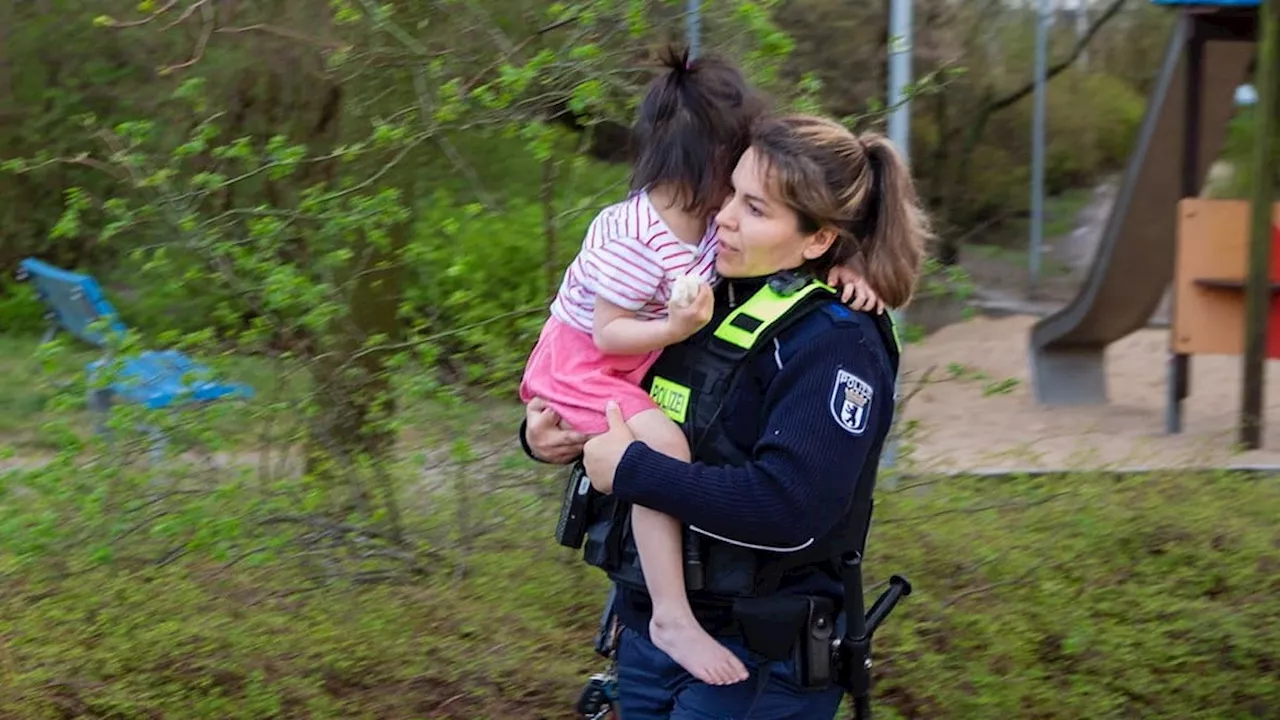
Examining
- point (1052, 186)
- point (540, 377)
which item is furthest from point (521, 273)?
point (1052, 186)

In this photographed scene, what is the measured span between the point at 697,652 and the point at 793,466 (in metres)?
0.36

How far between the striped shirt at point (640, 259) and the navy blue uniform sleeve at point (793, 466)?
0.81 feet

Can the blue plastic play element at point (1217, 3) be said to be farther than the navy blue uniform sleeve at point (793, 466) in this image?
Yes

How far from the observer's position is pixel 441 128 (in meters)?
4.59

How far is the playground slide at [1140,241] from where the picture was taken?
930cm

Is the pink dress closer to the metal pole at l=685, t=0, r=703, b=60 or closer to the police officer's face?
the police officer's face

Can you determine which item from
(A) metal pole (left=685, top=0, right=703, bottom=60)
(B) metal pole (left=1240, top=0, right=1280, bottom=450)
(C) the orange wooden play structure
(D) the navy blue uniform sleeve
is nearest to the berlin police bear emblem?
(D) the navy blue uniform sleeve

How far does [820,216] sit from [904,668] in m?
2.28

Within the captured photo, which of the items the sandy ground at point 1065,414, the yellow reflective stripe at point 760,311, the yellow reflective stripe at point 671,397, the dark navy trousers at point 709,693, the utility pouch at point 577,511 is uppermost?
the yellow reflective stripe at point 760,311

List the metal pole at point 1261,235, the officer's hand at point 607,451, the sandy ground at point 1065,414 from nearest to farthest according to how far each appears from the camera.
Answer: the officer's hand at point 607,451 → the sandy ground at point 1065,414 → the metal pole at point 1261,235

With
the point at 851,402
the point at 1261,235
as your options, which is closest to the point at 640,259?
the point at 851,402

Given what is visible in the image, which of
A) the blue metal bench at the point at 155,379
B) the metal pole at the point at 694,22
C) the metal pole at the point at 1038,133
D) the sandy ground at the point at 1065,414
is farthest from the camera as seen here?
the metal pole at the point at 1038,133

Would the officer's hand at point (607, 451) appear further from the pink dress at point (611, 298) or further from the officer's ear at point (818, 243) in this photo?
the officer's ear at point (818, 243)

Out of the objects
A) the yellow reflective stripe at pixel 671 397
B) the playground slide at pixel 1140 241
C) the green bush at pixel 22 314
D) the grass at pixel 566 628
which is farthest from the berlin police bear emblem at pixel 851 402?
the green bush at pixel 22 314
